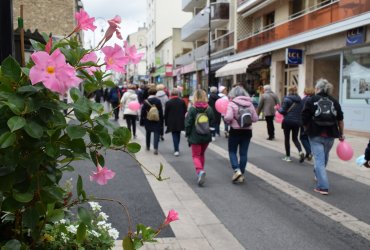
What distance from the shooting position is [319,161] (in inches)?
266

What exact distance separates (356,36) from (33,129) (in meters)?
15.5

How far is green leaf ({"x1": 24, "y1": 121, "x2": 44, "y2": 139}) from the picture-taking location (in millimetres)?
1506

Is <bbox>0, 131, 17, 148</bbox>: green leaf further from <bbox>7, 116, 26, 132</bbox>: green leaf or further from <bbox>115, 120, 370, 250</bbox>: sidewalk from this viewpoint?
<bbox>115, 120, 370, 250</bbox>: sidewalk

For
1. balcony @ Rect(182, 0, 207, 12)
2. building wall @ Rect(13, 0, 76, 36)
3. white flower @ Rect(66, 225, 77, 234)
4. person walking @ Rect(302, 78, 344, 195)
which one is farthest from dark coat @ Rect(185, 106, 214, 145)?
balcony @ Rect(182, 0, 207, 12)

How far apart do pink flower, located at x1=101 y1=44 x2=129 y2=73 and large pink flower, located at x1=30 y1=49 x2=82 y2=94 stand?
0.39 metres

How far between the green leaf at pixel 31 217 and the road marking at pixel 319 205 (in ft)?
13.6

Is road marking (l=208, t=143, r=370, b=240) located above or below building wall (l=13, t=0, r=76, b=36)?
below

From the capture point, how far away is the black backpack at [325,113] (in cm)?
671

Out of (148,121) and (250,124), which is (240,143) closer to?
(250,124)

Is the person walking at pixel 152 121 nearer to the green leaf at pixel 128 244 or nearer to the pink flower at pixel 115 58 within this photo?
the green leaf at pixel 128 244

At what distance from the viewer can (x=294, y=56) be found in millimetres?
19859

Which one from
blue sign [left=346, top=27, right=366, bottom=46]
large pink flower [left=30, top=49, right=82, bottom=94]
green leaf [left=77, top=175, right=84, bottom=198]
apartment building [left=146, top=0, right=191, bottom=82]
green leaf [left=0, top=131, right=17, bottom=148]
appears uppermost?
apartment building [left=146, top=0, right=191, bottom=82]

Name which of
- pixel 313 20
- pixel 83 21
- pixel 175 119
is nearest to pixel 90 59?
pixel 83 21

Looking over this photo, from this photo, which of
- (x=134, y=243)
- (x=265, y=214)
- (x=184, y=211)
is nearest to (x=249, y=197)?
(x=265, y=214)
